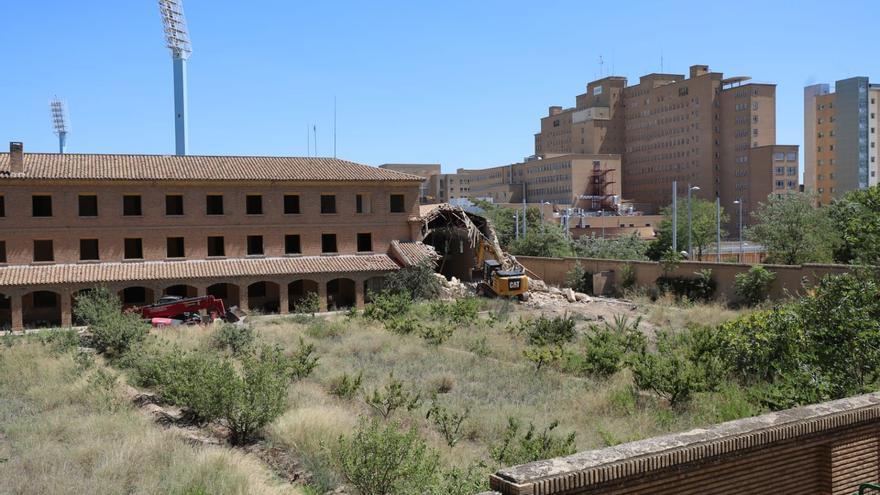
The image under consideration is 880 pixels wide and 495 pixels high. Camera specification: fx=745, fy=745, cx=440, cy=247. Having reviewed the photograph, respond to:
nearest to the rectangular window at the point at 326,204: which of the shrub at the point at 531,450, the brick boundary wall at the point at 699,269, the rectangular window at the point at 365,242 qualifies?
the rectangular window at the point at 365,242

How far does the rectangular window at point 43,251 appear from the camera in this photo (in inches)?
1444

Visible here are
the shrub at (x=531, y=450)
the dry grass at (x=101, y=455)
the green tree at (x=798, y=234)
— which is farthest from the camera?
the green tree at (x=798, y=234)

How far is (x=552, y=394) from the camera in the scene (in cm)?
1725

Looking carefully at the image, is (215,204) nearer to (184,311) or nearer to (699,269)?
(184,311)

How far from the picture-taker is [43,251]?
121 feet

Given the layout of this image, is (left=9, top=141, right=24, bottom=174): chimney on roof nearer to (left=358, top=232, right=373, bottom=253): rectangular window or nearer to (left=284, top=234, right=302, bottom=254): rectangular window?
(left=284, top=234, right=302, bottom=254): rectangular window

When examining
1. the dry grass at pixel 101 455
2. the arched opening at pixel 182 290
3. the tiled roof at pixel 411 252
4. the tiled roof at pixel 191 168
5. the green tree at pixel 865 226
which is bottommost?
the dry grass at pixel 101 455

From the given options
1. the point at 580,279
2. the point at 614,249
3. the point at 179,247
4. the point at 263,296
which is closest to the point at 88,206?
the point at 179,247

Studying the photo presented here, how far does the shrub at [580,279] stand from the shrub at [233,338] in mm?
25168

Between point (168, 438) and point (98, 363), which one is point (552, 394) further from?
point (98, 363)

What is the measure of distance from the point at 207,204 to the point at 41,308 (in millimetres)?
9452

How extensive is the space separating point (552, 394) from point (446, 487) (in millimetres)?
8430

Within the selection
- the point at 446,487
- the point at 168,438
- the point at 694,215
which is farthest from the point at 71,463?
the point at 694,215

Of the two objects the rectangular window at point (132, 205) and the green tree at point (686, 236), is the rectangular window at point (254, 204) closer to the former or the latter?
the rectangular window at point (132, 205)
